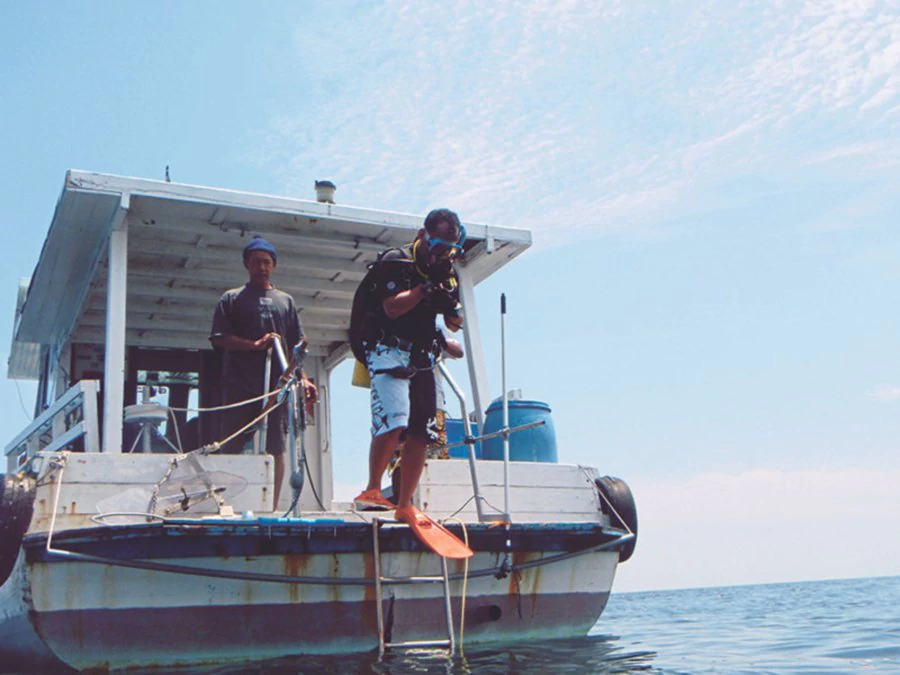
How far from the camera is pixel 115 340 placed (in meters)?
5.50

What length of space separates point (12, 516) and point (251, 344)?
1.62 m

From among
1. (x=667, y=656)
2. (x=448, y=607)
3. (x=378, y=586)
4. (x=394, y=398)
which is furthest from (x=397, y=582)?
(x=667, y=656)

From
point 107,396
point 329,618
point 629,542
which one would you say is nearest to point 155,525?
point 329,618

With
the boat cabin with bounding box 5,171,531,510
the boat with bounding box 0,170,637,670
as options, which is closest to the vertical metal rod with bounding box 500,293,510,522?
the boat with bounding box 0,170,637,670

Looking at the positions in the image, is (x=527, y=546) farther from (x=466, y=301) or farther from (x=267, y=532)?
(x=466, y=301)

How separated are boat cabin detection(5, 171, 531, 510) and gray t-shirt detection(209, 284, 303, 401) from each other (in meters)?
0.30

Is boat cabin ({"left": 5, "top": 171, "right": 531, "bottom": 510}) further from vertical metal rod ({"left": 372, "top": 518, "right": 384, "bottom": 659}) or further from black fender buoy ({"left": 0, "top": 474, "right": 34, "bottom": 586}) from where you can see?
vertical metal rod ({"left": 372, "top": 518, "right": 384, "bottom": 659})

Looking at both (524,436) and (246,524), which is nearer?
(246,524)

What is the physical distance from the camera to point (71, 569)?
168 inches

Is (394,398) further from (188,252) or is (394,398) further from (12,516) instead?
(188,252)

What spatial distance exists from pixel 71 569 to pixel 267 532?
3.02 ft

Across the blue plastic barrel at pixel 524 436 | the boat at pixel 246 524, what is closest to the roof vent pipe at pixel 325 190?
the boat at pixel 246 524

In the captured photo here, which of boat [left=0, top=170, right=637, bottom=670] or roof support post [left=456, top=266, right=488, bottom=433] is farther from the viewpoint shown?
roof support post [left=456, top=266, right=488, bottom=433]

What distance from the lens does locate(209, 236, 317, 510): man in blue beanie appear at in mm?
5469
